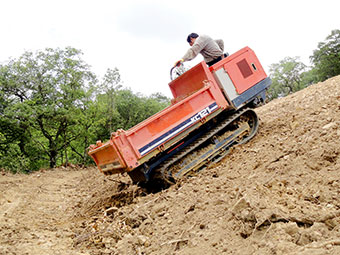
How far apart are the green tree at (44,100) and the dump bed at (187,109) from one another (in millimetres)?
11910

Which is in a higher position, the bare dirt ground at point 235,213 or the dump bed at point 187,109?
the dump bed at point 187,109

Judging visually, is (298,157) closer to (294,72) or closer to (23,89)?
(23,89)

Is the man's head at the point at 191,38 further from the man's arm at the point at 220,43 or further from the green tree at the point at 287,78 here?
the green tree at the point at 287,78

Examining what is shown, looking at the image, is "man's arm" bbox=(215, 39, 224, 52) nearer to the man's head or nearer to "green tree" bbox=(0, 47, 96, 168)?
the man's head

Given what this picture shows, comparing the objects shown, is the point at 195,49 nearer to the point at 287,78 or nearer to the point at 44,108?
the point at 44,108

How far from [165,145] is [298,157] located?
2.46m

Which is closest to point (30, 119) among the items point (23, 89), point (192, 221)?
point (23, 89)

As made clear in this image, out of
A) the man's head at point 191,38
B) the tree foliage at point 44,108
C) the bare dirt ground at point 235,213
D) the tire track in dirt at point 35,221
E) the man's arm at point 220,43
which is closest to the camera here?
the bare dirt ground at point 235,213

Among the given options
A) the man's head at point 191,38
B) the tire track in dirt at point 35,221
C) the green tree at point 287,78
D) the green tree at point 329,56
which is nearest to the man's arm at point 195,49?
the man's head at point 191,38

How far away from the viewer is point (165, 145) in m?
5.76

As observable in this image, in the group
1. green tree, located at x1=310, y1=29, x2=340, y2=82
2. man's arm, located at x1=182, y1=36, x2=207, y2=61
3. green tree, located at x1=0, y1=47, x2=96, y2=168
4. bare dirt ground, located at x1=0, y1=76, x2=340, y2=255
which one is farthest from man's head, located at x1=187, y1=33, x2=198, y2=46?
green tree, located at x1=310, y1=29, x2=340, y2=82

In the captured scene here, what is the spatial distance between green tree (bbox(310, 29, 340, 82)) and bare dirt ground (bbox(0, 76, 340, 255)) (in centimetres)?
3634

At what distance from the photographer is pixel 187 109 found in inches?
238

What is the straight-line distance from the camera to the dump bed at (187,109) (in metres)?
5.41
